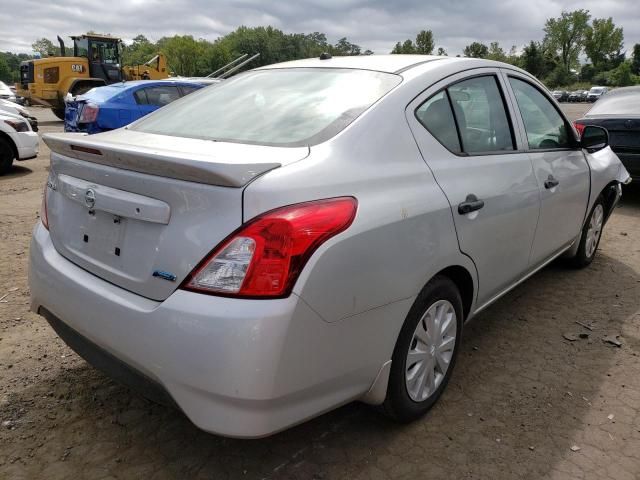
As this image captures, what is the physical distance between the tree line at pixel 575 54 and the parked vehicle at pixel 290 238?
7863cm

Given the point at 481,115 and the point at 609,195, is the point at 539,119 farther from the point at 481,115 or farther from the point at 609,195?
the point at 609,195

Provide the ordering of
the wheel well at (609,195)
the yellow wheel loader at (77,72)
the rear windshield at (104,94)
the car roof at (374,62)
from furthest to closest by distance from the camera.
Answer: the yellow wheel loader at (77,72) < the rear windshield at (104,94) < the wheel well at (609,195) < the car roof at (374,62)

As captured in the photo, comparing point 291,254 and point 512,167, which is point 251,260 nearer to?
point 291,254

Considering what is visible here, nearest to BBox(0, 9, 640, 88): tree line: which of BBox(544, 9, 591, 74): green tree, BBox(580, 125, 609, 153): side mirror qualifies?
BBox(544, 9, 591, 74): green tree

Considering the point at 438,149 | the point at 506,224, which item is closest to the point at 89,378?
the point at 438,149

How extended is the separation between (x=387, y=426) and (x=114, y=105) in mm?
8275

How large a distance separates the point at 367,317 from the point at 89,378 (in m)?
1.70

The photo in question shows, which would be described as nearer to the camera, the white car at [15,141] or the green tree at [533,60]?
the white car at [15,141]

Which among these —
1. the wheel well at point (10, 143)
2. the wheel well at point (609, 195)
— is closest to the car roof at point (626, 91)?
the wheel well at point (609, 195)

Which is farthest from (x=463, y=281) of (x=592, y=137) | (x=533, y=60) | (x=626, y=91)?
(x=533, y=60)

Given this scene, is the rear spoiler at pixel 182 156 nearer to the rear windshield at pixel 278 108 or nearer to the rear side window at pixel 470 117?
the rear windshield at pixel 278 108

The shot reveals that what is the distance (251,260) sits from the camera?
170cm

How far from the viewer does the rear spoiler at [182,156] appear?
1.73 meters

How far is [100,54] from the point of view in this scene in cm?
2064
